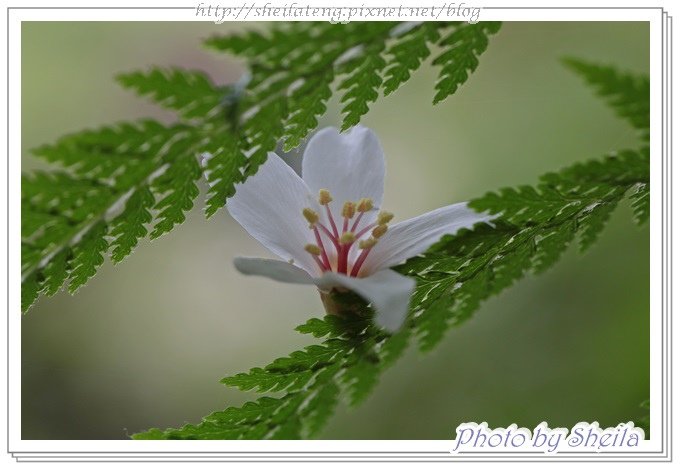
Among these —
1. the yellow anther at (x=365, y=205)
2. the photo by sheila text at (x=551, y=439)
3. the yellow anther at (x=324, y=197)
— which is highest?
the yellow anther at (x=324, y=197)

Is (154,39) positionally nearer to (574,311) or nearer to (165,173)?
(574,311)


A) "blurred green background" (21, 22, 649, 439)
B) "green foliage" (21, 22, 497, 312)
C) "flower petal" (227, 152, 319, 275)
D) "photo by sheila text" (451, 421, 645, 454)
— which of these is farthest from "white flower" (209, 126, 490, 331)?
"blurred green background" (21, 22, 649, 439)

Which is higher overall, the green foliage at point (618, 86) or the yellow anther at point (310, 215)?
the yellow anther at point (310, 215)

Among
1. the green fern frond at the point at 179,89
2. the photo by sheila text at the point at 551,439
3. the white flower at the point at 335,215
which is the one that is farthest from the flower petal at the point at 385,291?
the photo by sheila text at the point at 551,439
